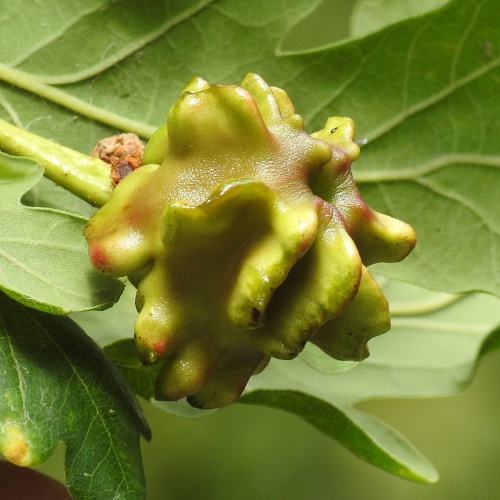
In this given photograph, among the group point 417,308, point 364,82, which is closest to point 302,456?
point 417,308

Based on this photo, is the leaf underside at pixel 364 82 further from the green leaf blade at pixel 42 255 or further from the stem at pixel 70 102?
the green leaf blade at pixel 42 255

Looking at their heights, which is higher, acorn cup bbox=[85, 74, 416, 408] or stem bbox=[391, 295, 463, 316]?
acorn cup bbox=[85, 74, 416, 408]

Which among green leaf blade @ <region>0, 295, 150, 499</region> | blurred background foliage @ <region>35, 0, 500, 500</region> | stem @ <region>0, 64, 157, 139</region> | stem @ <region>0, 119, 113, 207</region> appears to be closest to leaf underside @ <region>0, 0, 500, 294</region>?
stem @ <region>0, 64, 157, 139</region>

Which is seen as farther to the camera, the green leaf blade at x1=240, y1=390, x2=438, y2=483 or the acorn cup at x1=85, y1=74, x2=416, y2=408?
the green leaf blade at x1=240, y1=390, x2=438, y2=483

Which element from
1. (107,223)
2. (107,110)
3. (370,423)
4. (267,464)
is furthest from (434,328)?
(267,464)

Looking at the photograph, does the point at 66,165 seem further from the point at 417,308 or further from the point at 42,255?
the point at 417,308

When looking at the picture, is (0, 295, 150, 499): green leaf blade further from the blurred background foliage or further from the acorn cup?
the blurred background foliage

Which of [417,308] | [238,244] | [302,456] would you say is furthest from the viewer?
[302,456]
